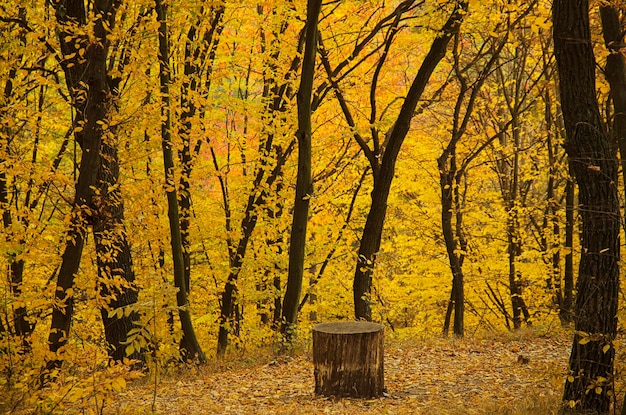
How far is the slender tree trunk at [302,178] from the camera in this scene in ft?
30.5

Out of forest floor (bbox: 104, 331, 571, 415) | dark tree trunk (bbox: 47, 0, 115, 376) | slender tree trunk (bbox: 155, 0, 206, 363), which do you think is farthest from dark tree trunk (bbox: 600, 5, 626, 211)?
slender tree trunk (bbox: 155, 0, 206, 363)

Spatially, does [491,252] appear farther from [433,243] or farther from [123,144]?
[123,144]

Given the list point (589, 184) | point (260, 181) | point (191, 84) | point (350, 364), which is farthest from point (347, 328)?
point (191, 84)

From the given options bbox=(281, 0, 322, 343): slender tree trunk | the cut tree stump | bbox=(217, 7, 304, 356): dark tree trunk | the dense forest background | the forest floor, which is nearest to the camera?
the forest floor

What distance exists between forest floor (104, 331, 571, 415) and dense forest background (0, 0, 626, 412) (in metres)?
0.68

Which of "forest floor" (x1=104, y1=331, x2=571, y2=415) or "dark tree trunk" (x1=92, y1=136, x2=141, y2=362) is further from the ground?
"dark tree trunk" (x1=92, y1=136, x2=141, y2=362)

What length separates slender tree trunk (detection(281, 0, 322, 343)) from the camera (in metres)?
9.31

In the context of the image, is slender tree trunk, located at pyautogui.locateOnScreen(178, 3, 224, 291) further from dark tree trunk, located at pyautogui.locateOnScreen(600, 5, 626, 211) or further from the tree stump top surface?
dark tree trunk, located at pyautogui.locateOnScreen(600, 5, 626, 211)

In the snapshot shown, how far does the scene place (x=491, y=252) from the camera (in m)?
17.2

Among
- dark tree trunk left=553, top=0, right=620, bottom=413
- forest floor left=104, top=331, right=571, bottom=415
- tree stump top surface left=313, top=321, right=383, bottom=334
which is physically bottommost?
forest floor left=104, top=331, right=571, bottom=415

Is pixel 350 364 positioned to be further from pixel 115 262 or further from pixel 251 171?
pixel 251 171

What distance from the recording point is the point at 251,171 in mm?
14625

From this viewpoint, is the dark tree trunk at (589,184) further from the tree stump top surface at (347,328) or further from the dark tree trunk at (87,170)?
the dark tree trunk at (87,170)

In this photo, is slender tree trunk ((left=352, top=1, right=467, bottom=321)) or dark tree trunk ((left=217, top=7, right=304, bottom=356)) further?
dark tree trunk ((left=217, top=7, right=304, bottom=356))
